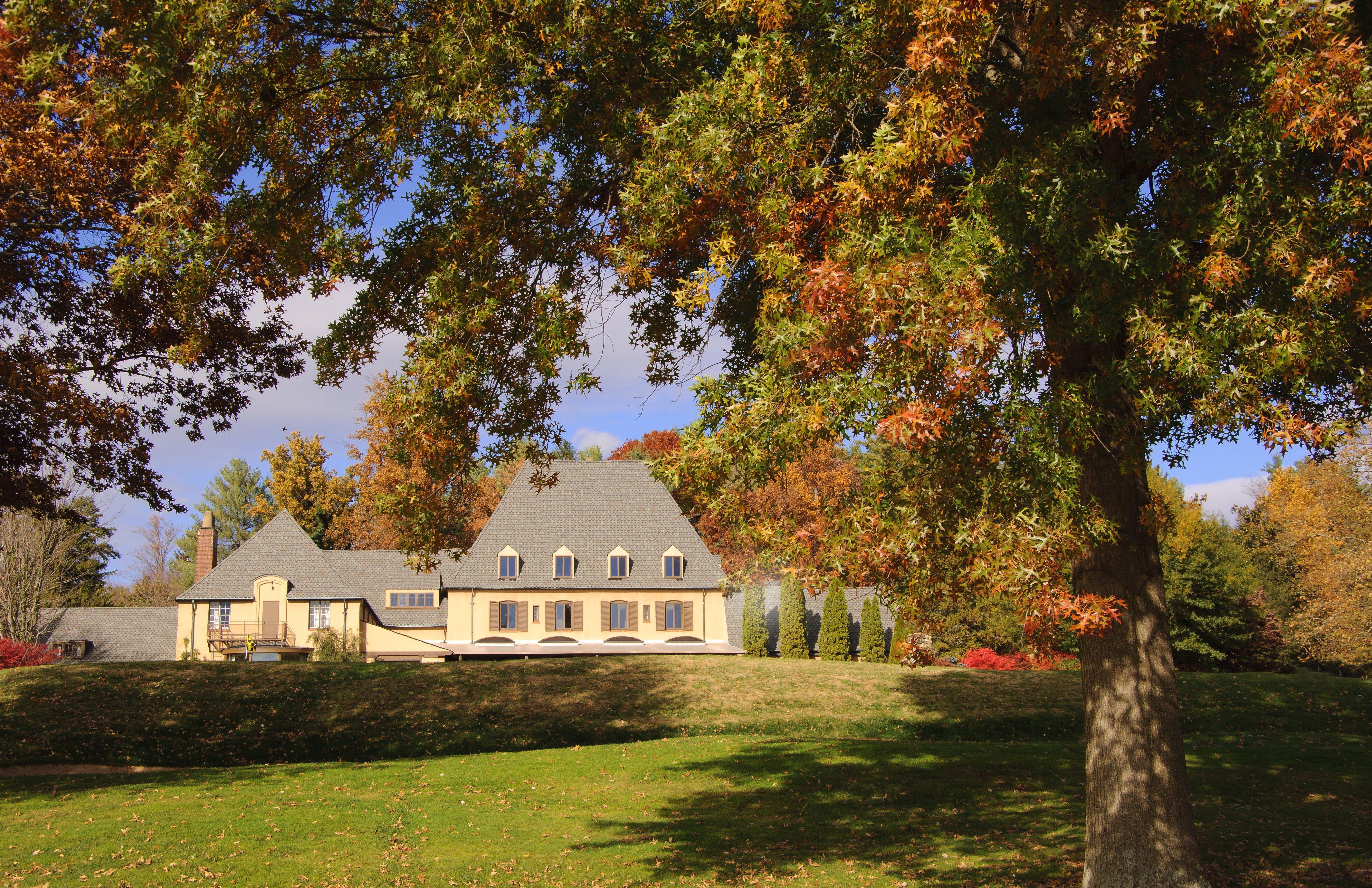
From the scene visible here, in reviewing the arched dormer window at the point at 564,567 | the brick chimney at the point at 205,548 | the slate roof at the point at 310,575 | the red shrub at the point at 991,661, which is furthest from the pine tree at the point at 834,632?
the brick chimney at the point at 205,548

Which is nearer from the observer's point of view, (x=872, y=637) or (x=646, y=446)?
(x=872, y=637)

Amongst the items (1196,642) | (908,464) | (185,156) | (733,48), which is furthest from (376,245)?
A: (1196,642)

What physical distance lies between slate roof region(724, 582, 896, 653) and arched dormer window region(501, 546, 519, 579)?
8.64m

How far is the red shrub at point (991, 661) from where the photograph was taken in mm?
28594

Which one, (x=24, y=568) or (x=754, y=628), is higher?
(x=24, y=568)

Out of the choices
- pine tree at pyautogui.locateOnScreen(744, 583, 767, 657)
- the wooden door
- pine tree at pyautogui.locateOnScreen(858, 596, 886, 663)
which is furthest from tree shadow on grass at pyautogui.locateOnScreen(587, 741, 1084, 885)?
the wooden door

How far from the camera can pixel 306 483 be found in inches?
2299

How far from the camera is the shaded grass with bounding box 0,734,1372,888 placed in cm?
873

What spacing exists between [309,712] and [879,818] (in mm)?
13536

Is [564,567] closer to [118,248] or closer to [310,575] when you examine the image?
[310,575]

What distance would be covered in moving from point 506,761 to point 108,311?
9542mm

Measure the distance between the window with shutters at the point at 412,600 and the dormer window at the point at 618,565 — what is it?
9.52 meters

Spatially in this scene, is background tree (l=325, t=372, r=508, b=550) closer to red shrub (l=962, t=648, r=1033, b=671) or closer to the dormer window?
the dormer window

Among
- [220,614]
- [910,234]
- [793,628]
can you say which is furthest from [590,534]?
[910,234]
